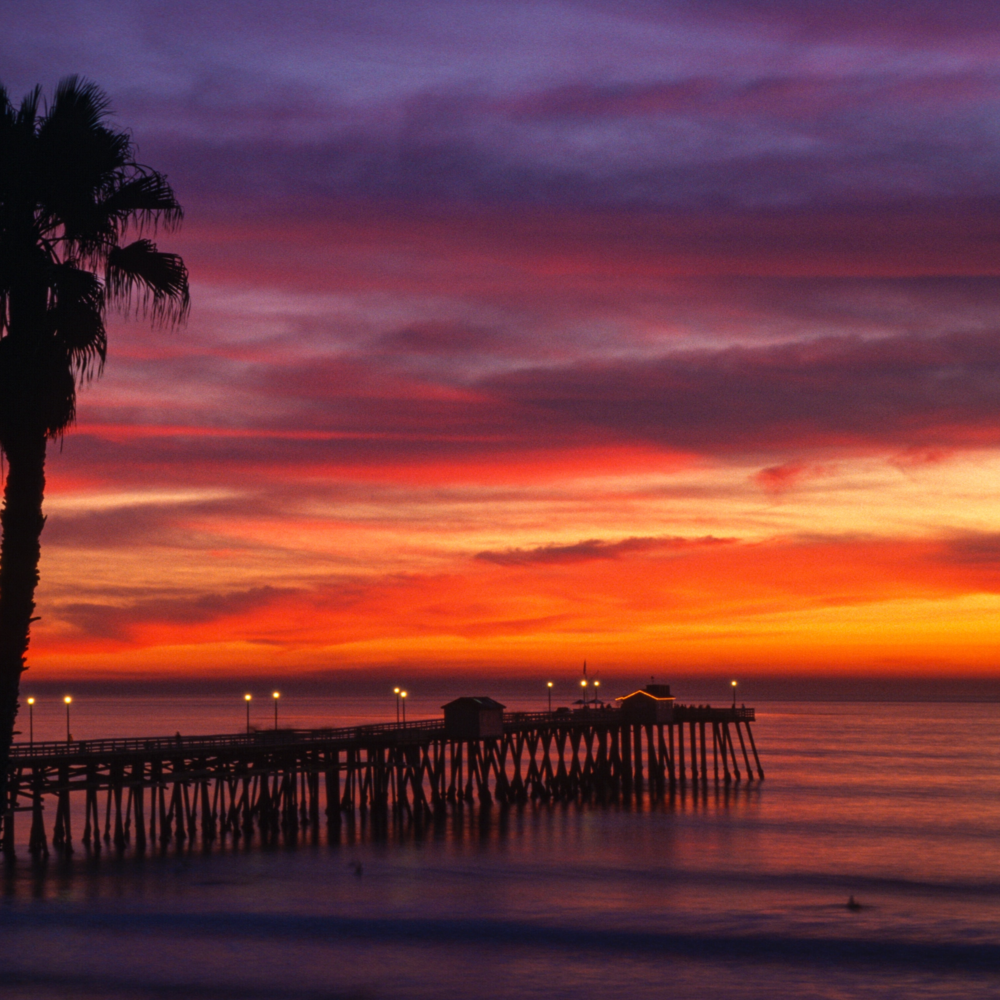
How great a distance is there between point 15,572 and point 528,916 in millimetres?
30672

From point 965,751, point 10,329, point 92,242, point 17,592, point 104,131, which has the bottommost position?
point 965,751

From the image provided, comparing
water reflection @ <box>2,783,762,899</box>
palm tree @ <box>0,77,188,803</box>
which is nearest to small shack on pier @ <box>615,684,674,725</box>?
water reflection @ <box>2,783,762,899</box>

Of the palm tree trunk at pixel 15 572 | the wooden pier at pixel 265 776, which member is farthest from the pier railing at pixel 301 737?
the palm tree trunk at pixel 15 572

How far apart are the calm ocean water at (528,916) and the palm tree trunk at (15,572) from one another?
66.1ft

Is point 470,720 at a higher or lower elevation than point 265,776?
higher

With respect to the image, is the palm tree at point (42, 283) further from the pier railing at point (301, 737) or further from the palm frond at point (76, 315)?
the pier railing at point (301, 737)

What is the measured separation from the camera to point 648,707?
79625 mm

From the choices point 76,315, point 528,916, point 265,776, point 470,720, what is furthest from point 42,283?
point 470,720

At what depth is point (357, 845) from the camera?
52688 mm

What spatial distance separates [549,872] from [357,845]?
9.28 metres

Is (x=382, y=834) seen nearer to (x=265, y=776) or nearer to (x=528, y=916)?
(x=265, y=776)

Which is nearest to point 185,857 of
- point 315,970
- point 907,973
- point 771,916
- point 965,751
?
point 315,970

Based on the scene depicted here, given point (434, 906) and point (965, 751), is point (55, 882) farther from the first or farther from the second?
point (965, 751)

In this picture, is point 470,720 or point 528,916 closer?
point 528,916
